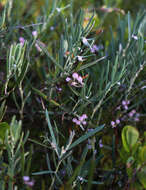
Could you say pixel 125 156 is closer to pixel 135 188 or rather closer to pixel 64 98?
pixel 135 188

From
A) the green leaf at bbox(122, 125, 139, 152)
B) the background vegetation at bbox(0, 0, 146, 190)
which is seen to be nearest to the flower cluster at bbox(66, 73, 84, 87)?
the background vegetation at bbox(0, 0, 146, 190)

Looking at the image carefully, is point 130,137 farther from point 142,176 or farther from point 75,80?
point 75,80

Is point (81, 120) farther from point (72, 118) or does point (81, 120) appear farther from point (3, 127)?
point (3, 127)

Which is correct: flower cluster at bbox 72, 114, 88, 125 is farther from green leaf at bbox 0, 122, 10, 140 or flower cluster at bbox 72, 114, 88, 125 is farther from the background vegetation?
green leaf at bbox 0, 122, 10, 140

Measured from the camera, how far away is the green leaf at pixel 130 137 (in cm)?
65

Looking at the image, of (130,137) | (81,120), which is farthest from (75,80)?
(130,137)

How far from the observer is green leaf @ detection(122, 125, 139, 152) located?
0.65 m

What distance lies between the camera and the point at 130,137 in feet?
2.14

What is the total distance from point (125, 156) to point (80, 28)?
1.26 feet

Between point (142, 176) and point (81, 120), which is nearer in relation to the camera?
point (142, 176)

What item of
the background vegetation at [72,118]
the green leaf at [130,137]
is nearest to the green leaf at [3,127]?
the background vegetation at [72,118]

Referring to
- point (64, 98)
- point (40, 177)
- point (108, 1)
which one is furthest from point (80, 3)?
point (40, 177)

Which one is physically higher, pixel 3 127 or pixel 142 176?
pixel 3 127

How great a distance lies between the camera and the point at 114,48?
0.98m
